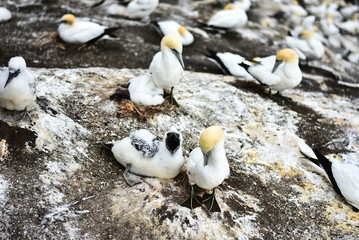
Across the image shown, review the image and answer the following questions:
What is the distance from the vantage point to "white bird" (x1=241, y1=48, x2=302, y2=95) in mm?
6246

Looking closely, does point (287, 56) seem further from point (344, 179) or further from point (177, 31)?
point (177, 31)

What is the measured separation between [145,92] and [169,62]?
505 millimetres

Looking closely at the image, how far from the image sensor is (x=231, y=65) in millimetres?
7328

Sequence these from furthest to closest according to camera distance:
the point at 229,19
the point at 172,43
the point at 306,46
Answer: the point at 229,19 < the point at 306,46 < the point at 172,43

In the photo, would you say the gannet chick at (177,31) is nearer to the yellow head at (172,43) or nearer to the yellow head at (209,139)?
the yellow head at (172,43)

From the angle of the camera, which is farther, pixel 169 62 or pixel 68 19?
pixel 68 19

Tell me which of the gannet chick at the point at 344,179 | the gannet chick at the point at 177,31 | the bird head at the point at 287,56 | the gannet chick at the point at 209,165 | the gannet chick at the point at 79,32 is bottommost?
the gannet chick at the point at 177,31

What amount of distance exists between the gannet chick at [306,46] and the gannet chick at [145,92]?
489cm

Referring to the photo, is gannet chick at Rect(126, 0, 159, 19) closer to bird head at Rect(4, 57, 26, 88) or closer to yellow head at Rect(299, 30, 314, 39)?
yellow head at Rect(299, 30, 314, 39)

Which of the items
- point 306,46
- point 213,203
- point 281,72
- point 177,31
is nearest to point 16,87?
point 213,203

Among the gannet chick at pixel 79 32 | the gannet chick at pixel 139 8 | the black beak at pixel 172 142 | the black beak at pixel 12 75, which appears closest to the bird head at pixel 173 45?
the black beak at pixel 172 142

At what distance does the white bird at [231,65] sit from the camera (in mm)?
7215

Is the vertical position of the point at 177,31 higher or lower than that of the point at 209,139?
lower

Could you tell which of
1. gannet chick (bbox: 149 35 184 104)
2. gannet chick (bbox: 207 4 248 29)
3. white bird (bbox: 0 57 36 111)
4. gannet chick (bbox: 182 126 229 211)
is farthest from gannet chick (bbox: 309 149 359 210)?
gannet chick (bbox: 207 4 248 29)
